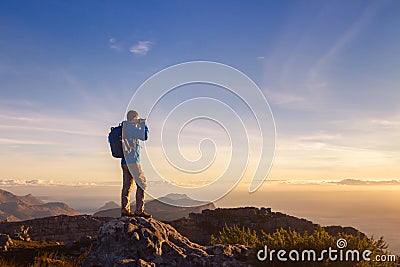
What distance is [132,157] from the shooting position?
39.6 ft

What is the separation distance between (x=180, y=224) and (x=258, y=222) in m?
8.70

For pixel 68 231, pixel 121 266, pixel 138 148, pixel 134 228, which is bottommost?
pixel 68 231

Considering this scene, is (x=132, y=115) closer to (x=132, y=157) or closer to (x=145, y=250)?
(x=132, y=157)

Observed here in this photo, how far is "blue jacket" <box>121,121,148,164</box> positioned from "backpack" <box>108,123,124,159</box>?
0.13 metres

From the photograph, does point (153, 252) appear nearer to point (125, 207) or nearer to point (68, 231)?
point (125, 207)

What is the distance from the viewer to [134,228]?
33.9 ft

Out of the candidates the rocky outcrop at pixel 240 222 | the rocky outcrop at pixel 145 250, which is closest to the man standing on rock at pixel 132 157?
the rocky outcrop at pixel 145 250

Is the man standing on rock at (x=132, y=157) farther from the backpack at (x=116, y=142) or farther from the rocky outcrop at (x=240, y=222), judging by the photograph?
the rocky outcrop at (x=240, y=222)

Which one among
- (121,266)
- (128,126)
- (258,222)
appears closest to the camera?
(121,266)

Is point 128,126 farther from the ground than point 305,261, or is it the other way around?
point 128,126

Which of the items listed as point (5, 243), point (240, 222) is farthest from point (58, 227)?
point (240, 222)

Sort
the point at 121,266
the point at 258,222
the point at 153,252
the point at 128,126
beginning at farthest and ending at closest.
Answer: the point at 258,222
the point at 128,126
the point at 153,252
the point at 121,266

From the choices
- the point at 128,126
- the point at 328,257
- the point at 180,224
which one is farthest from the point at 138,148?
the point at 180,224

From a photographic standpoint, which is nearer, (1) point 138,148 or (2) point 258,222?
(1) point 138,148
